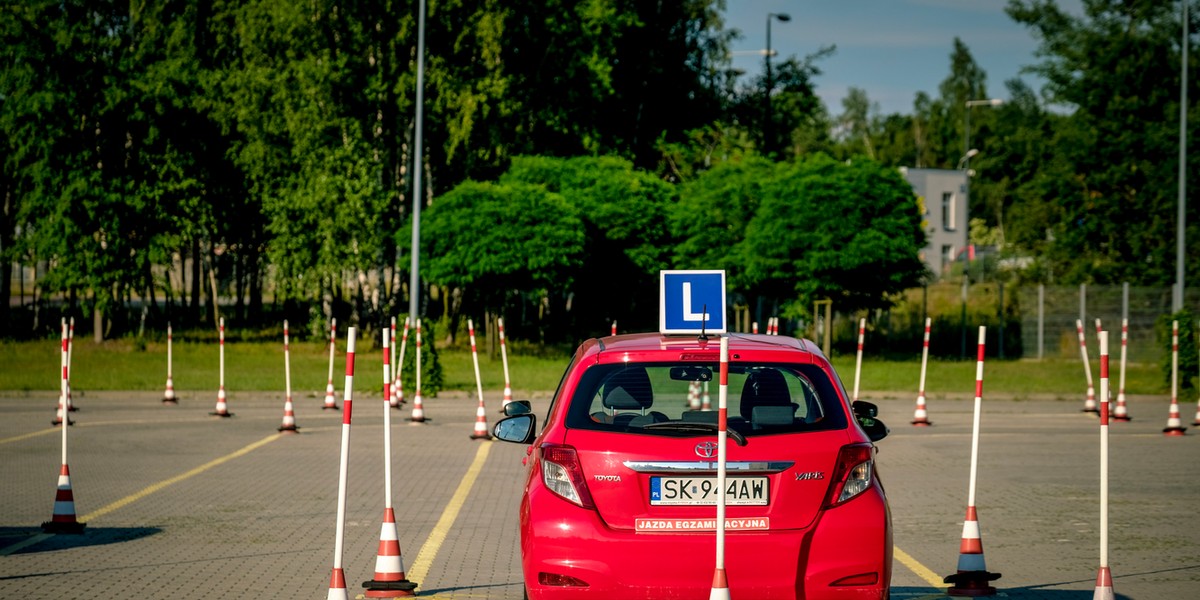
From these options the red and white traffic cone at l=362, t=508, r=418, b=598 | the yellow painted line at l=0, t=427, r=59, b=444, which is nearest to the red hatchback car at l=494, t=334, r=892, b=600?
the red and white traffic cone at l=362, t=508, r=418, b=598

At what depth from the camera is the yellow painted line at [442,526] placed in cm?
920

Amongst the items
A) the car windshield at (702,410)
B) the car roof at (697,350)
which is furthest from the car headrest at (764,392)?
the car roof at (697,350)

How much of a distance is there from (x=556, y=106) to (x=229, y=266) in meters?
23.3

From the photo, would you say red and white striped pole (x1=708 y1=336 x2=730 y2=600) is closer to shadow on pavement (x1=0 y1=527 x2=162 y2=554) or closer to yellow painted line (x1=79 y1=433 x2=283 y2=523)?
shadow on pavement (x1=0 y1=527 x2=162 y2=554)

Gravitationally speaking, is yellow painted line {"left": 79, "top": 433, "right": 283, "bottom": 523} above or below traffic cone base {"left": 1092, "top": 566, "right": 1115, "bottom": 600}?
below

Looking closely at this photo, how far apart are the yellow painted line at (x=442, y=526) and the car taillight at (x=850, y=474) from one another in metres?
3.30

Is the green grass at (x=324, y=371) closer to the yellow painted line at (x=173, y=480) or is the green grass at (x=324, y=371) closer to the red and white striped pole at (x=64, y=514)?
the yellow painted line at (x=173, y=480)

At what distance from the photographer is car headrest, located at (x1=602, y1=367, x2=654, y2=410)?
281 inches

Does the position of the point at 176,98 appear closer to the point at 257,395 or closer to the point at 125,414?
the point at 257,395

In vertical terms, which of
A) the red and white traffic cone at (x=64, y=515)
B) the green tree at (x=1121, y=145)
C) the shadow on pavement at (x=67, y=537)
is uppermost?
the green tree at (x=1121, y=145)

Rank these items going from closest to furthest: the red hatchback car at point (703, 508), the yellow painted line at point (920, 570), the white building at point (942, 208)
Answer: the red hatchback car at point (703, 508) → the yellow painted line at point (920, 570) → the white building at point (942, 208)

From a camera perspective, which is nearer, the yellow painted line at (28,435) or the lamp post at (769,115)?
the yellow painted line at (28,435)

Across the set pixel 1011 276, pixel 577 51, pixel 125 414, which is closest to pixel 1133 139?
pixel 1011 276

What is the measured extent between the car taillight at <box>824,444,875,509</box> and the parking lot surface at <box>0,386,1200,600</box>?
80.1 inches
